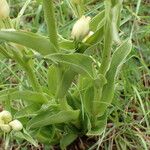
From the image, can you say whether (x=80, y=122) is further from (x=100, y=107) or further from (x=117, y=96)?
(x=117, y=96)

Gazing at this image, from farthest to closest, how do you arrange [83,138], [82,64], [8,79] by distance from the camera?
[8,79], [83,138], [82,64]

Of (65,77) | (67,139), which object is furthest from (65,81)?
(67,139)

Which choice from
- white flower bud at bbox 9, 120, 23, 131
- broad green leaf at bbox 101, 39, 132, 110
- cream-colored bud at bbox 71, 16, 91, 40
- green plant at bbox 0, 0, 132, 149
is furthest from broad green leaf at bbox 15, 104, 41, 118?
cream-colored bud at bbox 71, 16, 91, 40

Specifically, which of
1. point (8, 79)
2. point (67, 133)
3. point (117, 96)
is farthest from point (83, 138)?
point (8, 79)

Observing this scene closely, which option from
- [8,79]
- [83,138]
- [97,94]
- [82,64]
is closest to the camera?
[82,64]

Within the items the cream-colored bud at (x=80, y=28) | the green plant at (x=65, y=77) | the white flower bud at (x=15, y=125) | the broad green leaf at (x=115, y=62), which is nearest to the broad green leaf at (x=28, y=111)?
the green plant at (x=65, y=77)

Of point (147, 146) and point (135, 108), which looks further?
point (135, 108)

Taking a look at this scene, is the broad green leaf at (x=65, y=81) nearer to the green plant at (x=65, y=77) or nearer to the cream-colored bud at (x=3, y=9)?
the green plant at (x=65, y=77)
